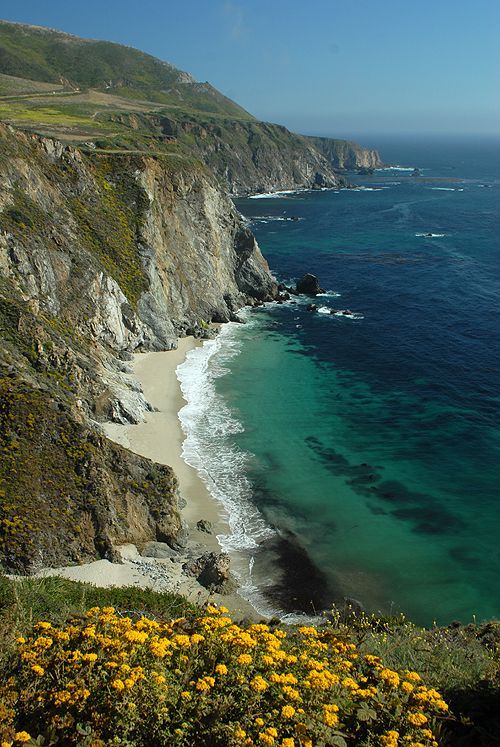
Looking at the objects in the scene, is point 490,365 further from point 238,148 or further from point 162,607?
point 238,148

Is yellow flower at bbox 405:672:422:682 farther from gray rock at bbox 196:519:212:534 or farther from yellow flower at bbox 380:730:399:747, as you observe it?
gray rock at bbox 196:519:212:534

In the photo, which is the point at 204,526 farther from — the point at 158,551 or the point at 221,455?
the point at 221,455

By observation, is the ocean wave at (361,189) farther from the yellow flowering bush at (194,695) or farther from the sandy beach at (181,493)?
the yellow flowering bush at (194,695)

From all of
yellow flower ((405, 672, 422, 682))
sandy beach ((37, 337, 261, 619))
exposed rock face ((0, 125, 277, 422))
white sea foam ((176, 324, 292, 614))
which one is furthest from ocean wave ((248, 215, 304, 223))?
yellow flower ((405, 672, 422, 682))

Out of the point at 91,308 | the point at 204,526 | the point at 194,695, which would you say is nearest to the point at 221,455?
the point at 204,526

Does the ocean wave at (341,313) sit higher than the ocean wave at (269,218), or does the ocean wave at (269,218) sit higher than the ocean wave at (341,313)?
the ocean wave at (269,218)

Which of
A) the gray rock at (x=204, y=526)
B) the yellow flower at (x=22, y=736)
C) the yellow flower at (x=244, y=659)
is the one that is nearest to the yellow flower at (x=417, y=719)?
the yellow flower at (x=244, y=659)

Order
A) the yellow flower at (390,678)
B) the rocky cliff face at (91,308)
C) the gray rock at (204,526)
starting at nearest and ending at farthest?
the yellow flower at (390,678), the rocky cliff face at (91,308), the gray rock at (204,526)
